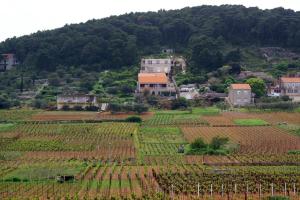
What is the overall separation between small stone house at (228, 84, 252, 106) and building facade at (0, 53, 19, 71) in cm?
3807

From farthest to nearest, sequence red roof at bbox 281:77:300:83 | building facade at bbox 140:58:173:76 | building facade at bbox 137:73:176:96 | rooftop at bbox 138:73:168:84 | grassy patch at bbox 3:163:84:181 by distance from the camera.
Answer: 1. building facade at bbox 140:58:173:76
2. rooftop at bbox 138:73:168:84
3. building facade at bbox 137:73:176:96
4. red roof at bbox 281:77:300:83
5. grassy patch at bbox 3:163:84:181

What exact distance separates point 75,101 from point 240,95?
17515 millimetres

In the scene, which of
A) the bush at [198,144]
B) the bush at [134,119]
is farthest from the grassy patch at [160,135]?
the bush at [134,119]

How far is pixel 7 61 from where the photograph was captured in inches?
3280

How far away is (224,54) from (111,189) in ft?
173

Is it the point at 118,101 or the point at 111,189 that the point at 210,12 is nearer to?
the point at 118,101

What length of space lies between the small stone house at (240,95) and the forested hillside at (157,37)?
48.3 feet

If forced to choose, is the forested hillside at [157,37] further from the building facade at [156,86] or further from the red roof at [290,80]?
the red roof at [290,80]

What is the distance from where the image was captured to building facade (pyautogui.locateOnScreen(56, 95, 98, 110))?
58094mm

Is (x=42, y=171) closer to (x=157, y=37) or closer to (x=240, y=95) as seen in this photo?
(x=240, y=95)

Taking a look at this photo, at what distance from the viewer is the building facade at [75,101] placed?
5809 cm

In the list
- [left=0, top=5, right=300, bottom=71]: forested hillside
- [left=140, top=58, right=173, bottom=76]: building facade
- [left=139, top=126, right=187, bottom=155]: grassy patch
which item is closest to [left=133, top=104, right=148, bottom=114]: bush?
[left=139, top=126, right=187, bottom=155]: grassy patch

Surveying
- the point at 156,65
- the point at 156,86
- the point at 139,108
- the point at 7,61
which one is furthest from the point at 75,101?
the point at 7,61

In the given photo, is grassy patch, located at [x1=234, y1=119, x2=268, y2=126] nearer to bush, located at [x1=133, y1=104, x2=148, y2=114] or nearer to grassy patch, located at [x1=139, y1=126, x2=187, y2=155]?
grassy patch, located at [x1=139, y1=126, x2=187, y2=155]
